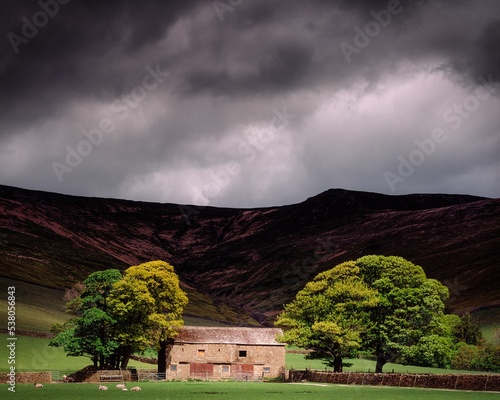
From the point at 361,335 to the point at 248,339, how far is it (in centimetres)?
1743

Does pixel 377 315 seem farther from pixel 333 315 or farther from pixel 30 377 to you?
pixel 30 377

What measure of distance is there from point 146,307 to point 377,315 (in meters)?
26.0

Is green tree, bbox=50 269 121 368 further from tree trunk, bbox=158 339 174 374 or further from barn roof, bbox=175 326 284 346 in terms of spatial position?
barn roof, bbox=175 326 284 346

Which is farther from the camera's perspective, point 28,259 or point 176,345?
point 28,259

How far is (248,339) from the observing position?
265 feet

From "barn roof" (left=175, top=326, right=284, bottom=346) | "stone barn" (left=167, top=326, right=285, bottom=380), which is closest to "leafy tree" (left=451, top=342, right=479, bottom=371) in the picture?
"stone barn" (left=167, top=326, right=285, bottom=380)

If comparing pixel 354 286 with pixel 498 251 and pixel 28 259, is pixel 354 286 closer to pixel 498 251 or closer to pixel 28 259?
pixel 498 251

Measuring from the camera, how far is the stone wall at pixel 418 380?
49081 millimetres

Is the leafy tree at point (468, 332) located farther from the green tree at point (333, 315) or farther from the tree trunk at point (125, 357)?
the tree trunk at point (125, 357)

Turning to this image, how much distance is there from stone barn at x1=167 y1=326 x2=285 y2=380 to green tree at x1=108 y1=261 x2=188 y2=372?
1.93 metres

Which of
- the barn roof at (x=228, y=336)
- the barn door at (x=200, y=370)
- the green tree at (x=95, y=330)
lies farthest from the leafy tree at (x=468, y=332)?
the green tree at (x=95, y=330)

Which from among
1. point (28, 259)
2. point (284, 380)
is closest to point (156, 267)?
point (284, 380)

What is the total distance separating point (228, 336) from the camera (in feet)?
266

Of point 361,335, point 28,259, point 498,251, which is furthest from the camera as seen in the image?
point 28,259
